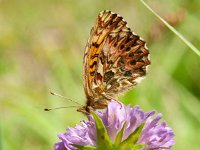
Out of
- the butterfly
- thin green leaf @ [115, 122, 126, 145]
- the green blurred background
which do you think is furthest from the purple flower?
the green blurred background

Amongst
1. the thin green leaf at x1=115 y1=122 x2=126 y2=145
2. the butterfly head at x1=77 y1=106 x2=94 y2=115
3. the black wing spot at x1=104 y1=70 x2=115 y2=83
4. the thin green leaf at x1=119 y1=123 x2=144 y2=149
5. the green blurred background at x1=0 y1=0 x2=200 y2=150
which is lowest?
the thin green leaf at x1=119 y1=123 x2=144 y2=149

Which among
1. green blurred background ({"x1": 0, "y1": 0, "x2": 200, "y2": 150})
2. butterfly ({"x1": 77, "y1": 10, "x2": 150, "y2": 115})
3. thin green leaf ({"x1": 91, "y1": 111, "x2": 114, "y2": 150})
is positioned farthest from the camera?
green blurred background ({"x1": 0, "y1": 0, "x2": 200, "y2": 150})

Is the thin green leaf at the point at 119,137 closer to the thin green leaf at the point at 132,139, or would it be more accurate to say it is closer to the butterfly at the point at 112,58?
the thin green leaf at the point at 132,139

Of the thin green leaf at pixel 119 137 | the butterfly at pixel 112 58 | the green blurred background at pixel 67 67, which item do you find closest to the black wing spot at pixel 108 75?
the butterfly at pixel 112 58

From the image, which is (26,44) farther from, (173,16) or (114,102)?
(114,102)

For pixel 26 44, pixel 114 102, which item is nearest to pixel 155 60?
pixel 26 44

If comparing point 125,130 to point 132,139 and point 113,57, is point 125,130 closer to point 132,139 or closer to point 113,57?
point 132,139

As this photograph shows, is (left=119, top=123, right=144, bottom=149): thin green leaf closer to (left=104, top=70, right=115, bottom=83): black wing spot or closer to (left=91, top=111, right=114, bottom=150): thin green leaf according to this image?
(left=91, top=111, right=114, bottom=150): thin green leaf
